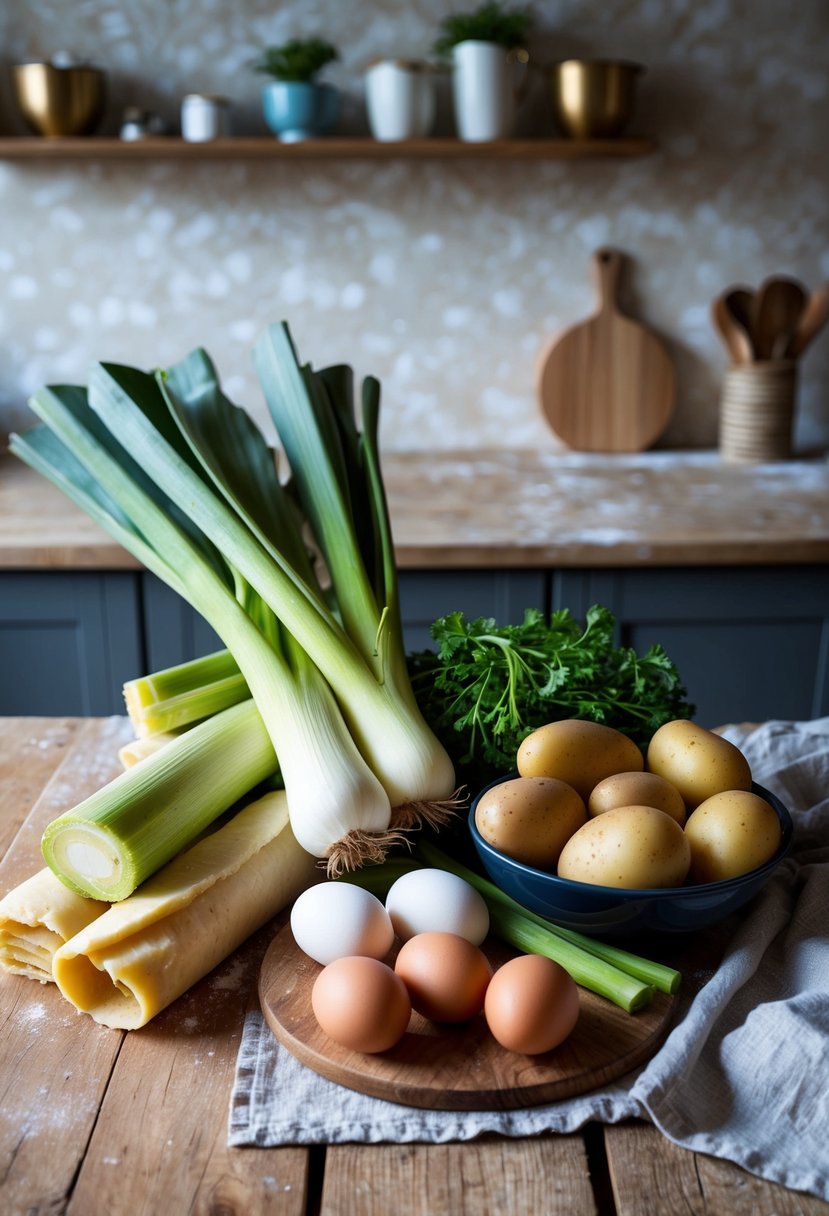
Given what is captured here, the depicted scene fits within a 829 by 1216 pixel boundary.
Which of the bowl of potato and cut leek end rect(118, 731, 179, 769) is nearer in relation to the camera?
the bowl of potato

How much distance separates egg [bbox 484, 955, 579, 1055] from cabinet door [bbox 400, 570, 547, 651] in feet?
4.08

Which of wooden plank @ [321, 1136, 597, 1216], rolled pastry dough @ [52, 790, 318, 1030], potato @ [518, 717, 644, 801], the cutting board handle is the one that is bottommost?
wooden plank @ [321, 1136, 597, 1216]

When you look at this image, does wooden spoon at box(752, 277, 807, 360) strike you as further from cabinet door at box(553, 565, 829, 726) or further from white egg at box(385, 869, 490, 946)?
white egg at box(385, 869, 490, 946)

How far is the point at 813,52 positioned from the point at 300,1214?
2691 mm

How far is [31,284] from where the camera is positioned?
2.60 meters

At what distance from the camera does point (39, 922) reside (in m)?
0.83

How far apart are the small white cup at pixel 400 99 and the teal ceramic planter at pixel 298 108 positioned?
3.5 inches

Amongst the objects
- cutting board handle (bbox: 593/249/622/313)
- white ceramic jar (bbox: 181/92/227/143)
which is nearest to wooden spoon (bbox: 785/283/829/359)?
cutting board handle (bbox: 593/249/622/313)

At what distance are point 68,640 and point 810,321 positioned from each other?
177 cm

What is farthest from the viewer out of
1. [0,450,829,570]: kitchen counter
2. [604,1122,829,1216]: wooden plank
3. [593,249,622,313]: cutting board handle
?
[593,249,622,313]: cutting board handle

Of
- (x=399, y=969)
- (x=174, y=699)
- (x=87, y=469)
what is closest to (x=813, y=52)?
(x=87, y=469)

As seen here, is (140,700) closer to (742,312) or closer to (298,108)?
(298,108)

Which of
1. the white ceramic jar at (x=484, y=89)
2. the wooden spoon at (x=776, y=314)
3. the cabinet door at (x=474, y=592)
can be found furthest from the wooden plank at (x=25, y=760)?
the wooden spoon at (x=776, y=314)

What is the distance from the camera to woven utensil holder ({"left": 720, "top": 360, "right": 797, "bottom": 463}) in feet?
8.40
